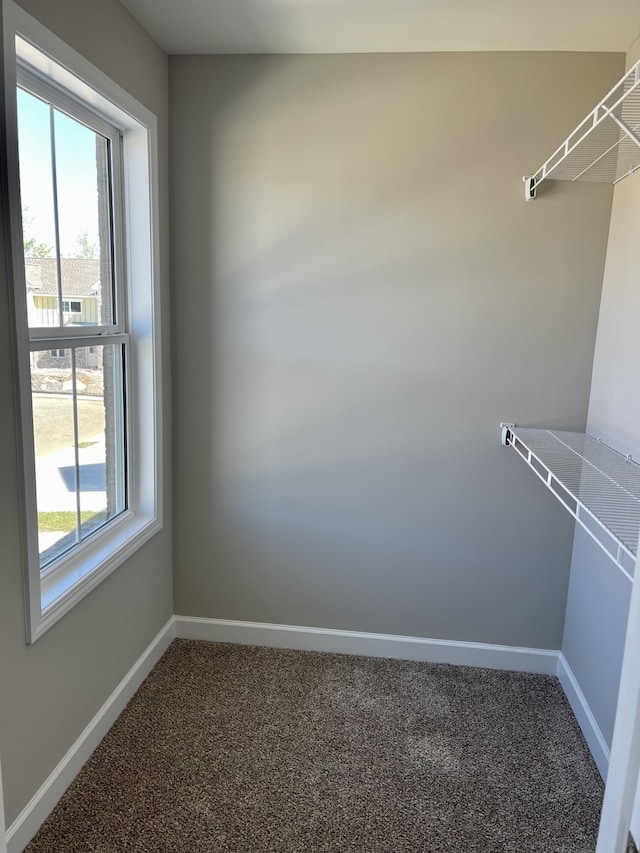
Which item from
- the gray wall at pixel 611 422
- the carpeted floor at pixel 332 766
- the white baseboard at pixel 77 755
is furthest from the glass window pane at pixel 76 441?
the gray wall at pixel 611 422

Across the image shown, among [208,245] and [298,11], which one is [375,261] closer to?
[208,245]

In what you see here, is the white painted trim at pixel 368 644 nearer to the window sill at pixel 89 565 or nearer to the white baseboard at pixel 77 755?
the white baseboard at pixel 77 755

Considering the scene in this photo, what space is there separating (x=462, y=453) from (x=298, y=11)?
5.52 feet

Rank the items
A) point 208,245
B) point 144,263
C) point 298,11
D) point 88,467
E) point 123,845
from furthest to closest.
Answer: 1. point 208,245
2. point 144,263
3. point 88,467
4. point 298,11
5. point 123,845

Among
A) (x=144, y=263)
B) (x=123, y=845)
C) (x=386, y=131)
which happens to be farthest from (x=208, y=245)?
(x=123, y=845)

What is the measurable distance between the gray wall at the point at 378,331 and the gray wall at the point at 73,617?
210 mm

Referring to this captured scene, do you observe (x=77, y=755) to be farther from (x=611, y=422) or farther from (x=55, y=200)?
(x=611, y=422)

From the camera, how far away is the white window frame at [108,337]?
138 centimetres

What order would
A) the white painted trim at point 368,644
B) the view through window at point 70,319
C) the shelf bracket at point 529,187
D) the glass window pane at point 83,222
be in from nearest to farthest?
1. the view through window at point 70,319
2. the glass window pane at point 83,222
3. the shelf bracket at point 529,187
4. the white painted trim at point 368,644

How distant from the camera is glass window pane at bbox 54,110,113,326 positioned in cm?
177

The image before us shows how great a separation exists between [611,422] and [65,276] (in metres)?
1.93

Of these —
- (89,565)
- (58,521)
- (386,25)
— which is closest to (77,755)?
(89,565)

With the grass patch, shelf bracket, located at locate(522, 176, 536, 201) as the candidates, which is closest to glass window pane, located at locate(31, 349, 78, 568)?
the grass patch

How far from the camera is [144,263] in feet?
7.07
